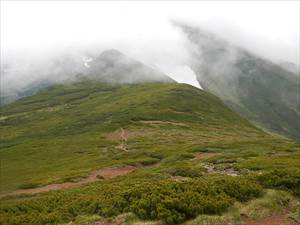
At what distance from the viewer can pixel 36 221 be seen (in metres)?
31.9

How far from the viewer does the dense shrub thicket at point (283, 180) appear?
3276 centimetres

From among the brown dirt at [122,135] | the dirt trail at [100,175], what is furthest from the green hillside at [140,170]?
the dirt trail at [100,175]

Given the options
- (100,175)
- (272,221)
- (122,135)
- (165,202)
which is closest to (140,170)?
(100,175)

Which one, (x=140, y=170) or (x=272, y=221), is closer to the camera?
(x=272, y=221)

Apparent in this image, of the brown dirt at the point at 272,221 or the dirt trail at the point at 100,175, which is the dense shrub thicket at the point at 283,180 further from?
the dirt trail at the point at 100,175

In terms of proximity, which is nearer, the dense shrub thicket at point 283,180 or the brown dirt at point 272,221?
the brown dirt at point 272,221

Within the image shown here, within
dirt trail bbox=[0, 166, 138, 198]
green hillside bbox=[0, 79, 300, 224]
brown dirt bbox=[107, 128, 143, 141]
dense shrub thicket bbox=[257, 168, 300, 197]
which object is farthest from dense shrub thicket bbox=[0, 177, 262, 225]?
brown dirt bbox=[107, 128, 143, 141]

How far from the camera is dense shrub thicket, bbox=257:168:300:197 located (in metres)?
32.8

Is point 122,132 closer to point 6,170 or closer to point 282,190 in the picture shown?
point 6,170

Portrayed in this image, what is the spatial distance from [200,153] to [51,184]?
33.9 metres

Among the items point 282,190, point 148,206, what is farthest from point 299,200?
point 148,206

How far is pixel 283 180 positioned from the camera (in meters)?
33.5

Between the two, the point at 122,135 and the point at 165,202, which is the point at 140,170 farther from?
the point at 122,135

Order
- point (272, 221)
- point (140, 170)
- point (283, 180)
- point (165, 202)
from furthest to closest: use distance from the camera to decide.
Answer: point (140, 170) < point (283, 180) < point (165, 202) < point (272, 221)
